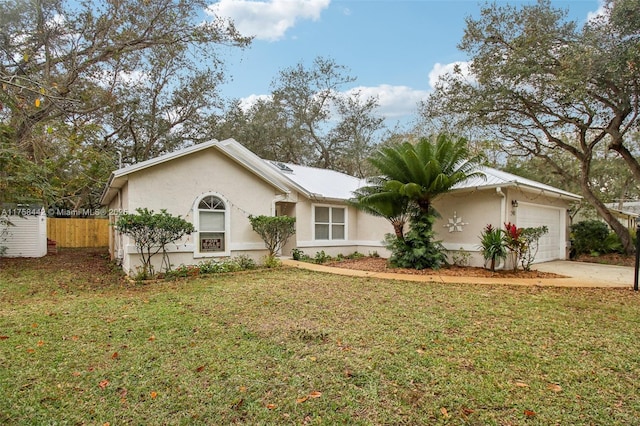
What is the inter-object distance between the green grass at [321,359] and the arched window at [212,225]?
3.60 m

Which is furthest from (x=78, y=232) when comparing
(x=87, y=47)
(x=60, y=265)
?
(x=87, y=47)

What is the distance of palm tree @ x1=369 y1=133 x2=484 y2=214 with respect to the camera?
1024 centimetres

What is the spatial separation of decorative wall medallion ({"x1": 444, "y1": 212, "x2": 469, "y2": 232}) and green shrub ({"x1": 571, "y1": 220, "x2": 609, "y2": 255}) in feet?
22.8

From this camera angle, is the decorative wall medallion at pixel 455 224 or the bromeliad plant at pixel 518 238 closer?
the bromeliad plant at pixel 518 238

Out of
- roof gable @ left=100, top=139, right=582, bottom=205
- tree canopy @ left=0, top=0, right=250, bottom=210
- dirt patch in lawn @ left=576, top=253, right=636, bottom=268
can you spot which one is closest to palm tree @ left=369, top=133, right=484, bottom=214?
roof gable @ left=100, top=139, right=582, bottom=205

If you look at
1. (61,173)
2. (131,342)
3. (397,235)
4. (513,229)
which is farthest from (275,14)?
(61,173)

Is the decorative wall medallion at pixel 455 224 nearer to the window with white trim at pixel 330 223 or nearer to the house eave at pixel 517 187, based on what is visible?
the house eave at pixel 517 187

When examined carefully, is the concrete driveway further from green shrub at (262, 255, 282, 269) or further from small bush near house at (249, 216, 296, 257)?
green shrub at (262, 255, 282, 269)

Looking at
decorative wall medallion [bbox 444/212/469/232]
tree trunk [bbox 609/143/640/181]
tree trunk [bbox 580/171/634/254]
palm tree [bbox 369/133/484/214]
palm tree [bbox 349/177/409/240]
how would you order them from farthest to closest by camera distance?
tree trunk [bbox 580/171/634/254] → tree trunk [bbox 609/143/640/181] → decorative wall medallion [bbox 444/212/469/232] → palm tree [bbox 349/177/409/240] → palm tree [bbox 369/133/484/214]

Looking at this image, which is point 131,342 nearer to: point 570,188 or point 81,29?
point 81,29

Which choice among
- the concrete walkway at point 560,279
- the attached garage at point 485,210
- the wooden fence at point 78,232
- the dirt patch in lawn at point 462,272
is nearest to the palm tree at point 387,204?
the dirt patch in lawn at point 462,272

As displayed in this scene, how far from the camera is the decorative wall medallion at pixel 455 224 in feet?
38.8

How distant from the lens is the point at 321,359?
406 centimetres

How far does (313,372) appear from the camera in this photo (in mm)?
3734
